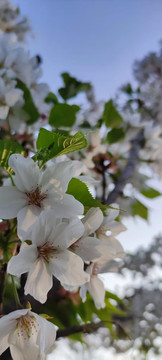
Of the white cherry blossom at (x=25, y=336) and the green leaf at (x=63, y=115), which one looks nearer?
the white cherry blossom at (x=25, y=336)

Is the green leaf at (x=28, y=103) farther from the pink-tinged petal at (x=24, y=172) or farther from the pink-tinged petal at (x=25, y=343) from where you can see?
the pink-tinged petal at (x=25, y=343)

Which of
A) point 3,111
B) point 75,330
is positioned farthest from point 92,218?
point 3,111

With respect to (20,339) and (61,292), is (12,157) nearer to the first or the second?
(20,339)

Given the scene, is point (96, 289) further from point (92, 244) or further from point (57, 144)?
point (57, 144)

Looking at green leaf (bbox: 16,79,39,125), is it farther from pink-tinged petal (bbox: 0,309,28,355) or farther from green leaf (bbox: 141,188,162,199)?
pink-tinged petal (bbox: 0,309,28,355)

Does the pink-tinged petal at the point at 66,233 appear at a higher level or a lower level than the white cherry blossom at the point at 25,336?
higher

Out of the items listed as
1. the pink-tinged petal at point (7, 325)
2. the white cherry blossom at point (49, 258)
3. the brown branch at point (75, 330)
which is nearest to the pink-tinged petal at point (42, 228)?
the white cherry blossom at point (49, 258)

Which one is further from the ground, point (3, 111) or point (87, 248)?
point (3, 111)
